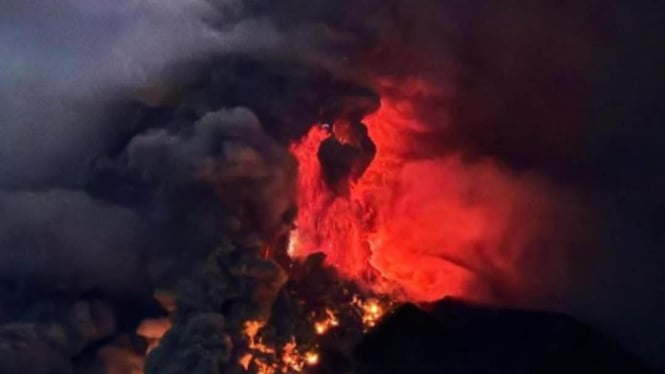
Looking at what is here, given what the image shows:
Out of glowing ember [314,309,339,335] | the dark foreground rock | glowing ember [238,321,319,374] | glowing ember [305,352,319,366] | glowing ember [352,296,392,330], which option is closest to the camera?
glowing ember [238,321,319,374]

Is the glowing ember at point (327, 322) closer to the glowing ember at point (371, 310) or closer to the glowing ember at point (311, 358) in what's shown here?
the glowing ember at point (311, 358)

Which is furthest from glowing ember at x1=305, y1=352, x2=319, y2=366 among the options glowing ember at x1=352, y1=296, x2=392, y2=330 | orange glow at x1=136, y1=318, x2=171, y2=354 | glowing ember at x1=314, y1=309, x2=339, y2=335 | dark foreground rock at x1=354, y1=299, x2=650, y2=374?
dark foreground rock at x1=354, y1=299, x2=650, y2=374

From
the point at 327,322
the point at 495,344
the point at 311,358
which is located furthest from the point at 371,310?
the point at 495,344

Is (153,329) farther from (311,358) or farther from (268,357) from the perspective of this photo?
(311,358)

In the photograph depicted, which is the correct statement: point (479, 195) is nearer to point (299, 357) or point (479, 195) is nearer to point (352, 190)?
point (352, 190)

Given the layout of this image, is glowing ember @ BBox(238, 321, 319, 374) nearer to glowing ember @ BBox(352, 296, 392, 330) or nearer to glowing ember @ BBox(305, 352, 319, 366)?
glowing ember @ BBox(305, 352, 319, 366)

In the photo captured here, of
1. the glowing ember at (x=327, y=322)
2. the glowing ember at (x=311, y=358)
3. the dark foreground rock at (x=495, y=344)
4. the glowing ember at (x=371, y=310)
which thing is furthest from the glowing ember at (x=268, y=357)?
the dark foreground rock at (x=495, y=344)

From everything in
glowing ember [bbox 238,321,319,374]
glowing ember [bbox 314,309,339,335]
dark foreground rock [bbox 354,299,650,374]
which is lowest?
glowing ember [bbox 238,321,319,374]
